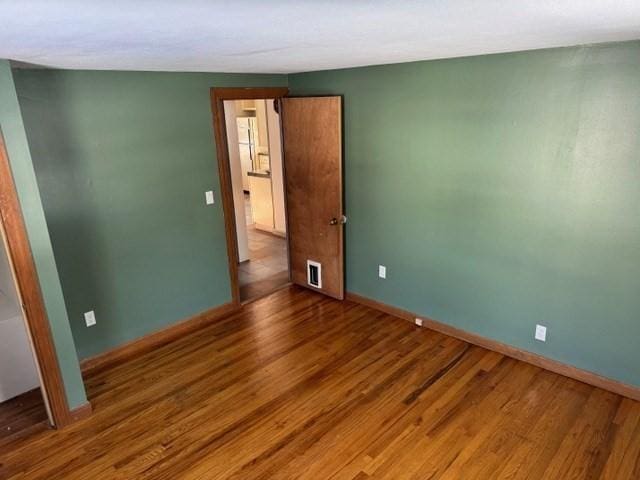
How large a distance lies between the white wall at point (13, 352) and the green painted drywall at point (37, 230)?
0.46 meters

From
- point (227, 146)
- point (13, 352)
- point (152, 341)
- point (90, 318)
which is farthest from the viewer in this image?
point (227, 146)

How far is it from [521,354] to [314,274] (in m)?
2.03

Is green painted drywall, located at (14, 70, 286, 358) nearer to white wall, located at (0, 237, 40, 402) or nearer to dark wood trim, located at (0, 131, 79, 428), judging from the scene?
white wall, located at (0, 237, 40, 402)

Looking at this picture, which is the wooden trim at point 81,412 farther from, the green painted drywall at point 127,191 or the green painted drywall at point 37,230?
the green painted drywall at point 127,191

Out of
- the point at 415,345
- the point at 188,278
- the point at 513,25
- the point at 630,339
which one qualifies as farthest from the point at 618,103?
the point at 188,278

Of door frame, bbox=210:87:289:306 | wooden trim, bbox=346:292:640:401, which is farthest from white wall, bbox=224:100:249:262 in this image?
wooden trim, bbox=346:292:640:401

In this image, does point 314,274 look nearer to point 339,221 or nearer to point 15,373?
point 339,221

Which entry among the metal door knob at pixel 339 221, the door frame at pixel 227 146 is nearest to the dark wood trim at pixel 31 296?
the door frame at pixel 227 146

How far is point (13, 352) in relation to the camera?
2949 millimetres

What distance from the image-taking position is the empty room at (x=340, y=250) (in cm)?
229

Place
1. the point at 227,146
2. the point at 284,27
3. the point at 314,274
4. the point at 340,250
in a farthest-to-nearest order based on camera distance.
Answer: the point at 314,274, the point at 340,250, the point at 227,146, the point at 284,27

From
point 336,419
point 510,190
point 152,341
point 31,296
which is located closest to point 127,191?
point 31,296

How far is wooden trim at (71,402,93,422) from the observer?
2.76 m

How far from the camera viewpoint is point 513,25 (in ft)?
5.61
